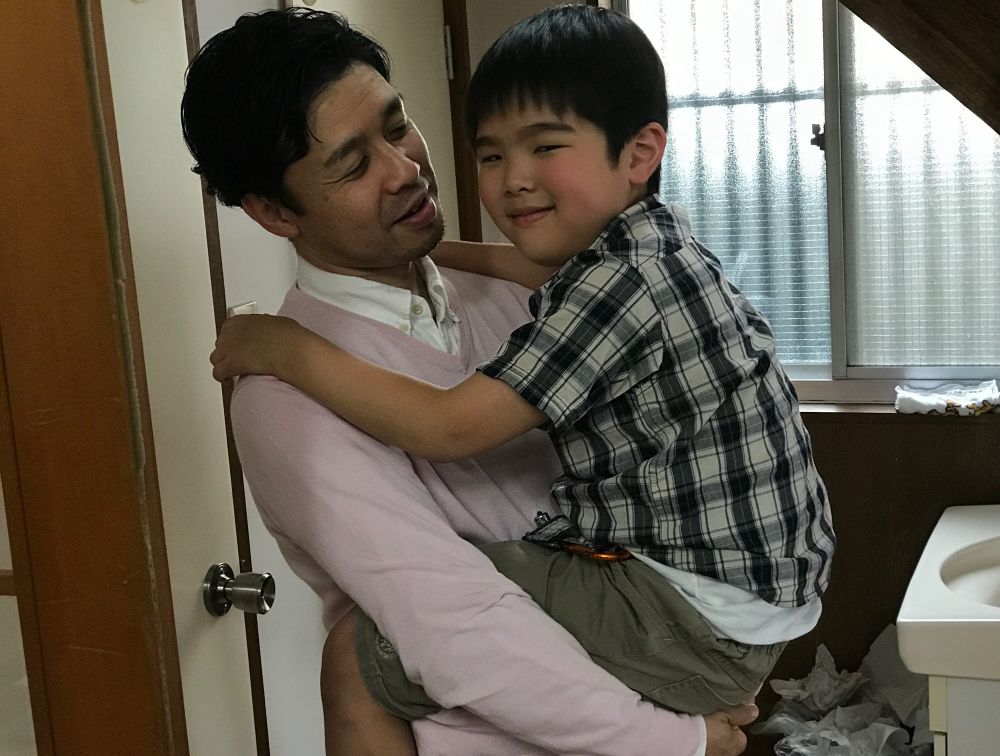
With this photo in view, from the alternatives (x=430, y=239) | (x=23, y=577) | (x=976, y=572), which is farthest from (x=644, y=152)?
(x=976, y=572)

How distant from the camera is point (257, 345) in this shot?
3.29ft

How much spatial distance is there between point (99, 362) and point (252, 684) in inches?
23.7

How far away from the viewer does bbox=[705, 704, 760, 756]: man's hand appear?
1.03 metres

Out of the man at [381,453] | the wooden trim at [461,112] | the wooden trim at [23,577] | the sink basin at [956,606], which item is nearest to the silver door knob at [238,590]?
the wooden trim at [23,577]

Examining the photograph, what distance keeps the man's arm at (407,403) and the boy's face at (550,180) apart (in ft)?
0.60

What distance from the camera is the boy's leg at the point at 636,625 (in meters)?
1.00

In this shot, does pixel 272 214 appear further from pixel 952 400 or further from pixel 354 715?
pixel 952 400

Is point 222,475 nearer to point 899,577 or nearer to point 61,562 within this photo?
point 61,562

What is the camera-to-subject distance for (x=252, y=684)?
154 centimetres

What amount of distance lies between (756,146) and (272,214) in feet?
5.30

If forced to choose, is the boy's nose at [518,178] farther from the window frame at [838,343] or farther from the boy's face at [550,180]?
the window frame at [838,343]

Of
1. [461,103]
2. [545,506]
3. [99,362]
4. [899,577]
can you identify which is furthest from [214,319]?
[899,577]

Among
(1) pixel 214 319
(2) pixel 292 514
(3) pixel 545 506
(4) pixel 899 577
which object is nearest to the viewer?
(2) pixel 292 514

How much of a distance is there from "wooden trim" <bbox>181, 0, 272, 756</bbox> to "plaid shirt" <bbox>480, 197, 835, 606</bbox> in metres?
0.59
